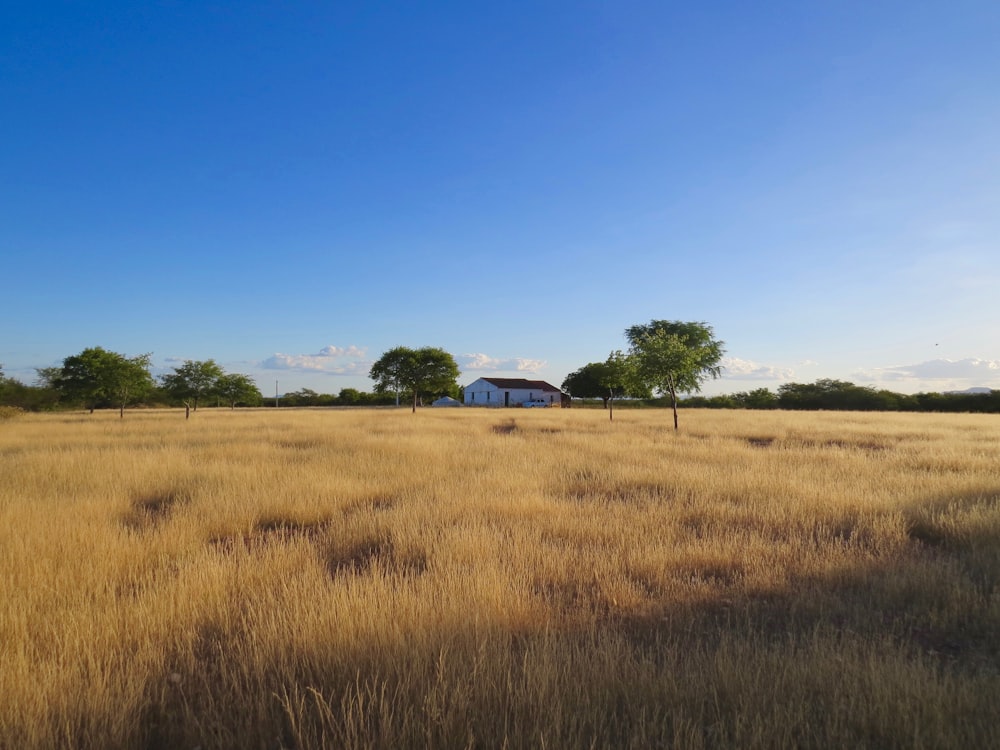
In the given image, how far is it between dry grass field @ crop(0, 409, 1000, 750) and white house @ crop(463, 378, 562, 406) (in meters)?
80.1

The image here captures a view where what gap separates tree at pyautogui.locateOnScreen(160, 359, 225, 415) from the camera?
40.8m

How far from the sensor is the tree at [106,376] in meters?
41.2

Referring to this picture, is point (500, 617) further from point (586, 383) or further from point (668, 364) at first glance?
point (586, 383)

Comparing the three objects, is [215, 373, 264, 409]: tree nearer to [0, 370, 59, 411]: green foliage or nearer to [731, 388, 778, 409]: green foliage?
[0, 370, 59, 411]: green foliage

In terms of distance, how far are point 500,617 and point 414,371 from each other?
5296 centimetres

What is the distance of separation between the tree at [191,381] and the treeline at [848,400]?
6948 centimetres

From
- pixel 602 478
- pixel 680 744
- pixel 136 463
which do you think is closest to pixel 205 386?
pixel 136 463

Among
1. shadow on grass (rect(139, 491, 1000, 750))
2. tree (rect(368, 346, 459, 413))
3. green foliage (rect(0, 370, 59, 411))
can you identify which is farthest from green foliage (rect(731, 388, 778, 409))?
green foliage (rect(0, 370, 59, 411))

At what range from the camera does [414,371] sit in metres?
55.9

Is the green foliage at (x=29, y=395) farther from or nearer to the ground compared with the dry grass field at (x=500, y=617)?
farther from the ground

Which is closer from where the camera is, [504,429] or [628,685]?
[628,685]

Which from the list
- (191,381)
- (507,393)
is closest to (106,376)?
(191,381)

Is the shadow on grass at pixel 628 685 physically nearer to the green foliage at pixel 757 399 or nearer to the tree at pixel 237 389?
the tree at pixel 237 389

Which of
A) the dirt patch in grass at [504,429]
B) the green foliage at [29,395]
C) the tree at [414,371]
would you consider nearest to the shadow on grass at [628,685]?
the dirt patch in grass at [504,429]
